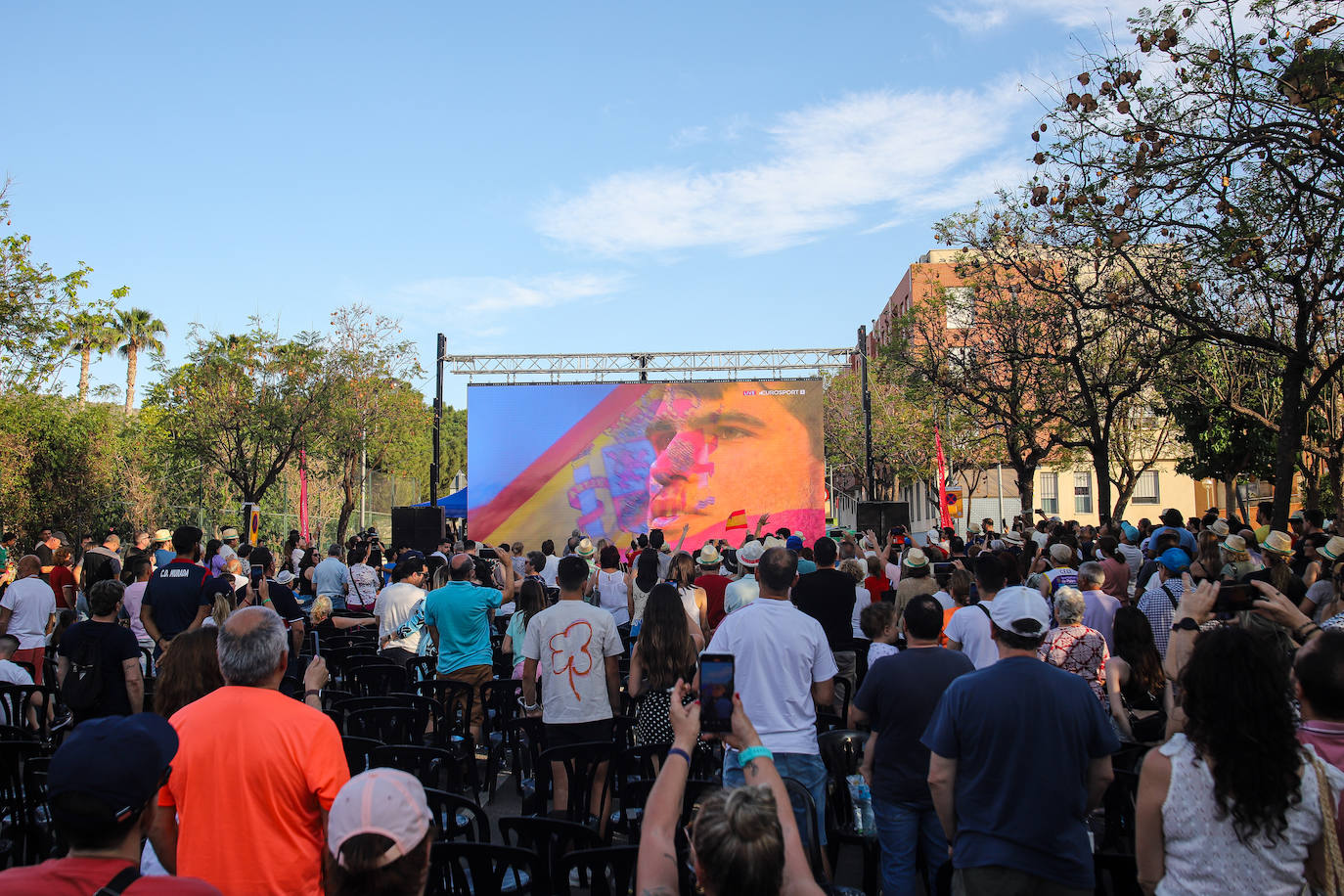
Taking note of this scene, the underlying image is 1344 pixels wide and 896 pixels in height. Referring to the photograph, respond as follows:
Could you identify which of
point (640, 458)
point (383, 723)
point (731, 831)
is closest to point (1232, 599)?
point (731, 831)

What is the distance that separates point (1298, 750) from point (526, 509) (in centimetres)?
2219

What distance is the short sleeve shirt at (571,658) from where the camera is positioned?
529 centimetres

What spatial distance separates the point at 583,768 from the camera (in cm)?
473

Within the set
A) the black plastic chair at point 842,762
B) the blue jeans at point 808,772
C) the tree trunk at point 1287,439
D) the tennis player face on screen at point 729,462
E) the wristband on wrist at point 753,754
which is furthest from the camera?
the tennis player face on screen at point 729,462

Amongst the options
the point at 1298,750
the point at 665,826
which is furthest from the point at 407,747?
the point at 1298,750

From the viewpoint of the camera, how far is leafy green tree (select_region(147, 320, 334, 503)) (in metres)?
23.7

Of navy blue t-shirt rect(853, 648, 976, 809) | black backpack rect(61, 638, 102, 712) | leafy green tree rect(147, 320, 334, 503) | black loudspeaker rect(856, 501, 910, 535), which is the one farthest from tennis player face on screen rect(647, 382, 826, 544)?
navy blue t-shirt rect(853, 648, 976, 809)

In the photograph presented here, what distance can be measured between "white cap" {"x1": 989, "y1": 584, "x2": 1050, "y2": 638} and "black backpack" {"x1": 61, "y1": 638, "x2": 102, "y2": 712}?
4578 mm

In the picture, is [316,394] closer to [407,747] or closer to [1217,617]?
[407,747]

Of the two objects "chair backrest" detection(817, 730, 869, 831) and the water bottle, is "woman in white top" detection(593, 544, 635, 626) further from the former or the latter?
the water bottle

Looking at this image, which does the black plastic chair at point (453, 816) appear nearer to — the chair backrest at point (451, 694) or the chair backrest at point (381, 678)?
the chair backrest at point (451, 694)

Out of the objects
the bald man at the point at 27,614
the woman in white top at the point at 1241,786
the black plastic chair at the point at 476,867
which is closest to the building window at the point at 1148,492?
the bald man at the point at 27,614

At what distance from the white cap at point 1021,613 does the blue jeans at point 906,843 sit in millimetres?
1073

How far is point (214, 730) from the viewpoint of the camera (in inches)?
110
